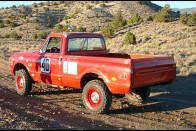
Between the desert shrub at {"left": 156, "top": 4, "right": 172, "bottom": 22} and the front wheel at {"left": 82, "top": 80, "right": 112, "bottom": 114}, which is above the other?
the desert shrub at {"left": 156, "top": 4, "right": 172, "bottom": 22}

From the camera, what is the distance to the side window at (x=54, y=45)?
10.7 metres

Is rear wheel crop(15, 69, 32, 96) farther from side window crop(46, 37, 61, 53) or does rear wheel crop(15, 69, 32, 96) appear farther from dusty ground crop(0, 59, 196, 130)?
side window crop(46, 37, 61, 53)

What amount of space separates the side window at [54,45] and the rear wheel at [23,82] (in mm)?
1277

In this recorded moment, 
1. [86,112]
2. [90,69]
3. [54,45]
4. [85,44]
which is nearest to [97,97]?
[86,112]

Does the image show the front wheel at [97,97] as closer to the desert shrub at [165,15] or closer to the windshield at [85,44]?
the windshield at [85,44]

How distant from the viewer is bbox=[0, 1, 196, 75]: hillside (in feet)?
78.7

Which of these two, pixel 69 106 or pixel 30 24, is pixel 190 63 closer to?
pixel 69 106

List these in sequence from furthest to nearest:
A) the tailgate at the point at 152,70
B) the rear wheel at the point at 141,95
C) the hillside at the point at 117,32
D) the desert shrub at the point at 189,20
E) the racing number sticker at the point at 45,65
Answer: the desert shrub at the point at 189,20 → the hillside at the point at 117,32 → the rear wheel at the point at 141,95 → the racing number sticker at the point at 45,65 → the tailgate at the point at 152,70

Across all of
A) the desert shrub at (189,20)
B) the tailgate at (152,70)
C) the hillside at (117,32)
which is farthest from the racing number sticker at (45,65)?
the desert shrub at (189,20)

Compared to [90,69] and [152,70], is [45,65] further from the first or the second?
[152,70]

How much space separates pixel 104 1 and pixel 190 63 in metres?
62.1

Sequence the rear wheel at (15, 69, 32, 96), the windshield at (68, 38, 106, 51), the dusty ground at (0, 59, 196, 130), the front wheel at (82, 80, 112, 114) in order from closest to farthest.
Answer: the dusty ground at (0, 59, 196, 130), the front wheel at (82, 80, 112, 114), the windshield at (68, 38, 106, 51), the rear wheel at (15, 69, 32, 96)

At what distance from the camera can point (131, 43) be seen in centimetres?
2917

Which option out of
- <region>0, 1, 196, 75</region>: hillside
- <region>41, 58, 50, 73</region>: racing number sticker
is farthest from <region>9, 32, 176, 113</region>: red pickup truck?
<region>0, 1, 196, 75</region>: hillside
